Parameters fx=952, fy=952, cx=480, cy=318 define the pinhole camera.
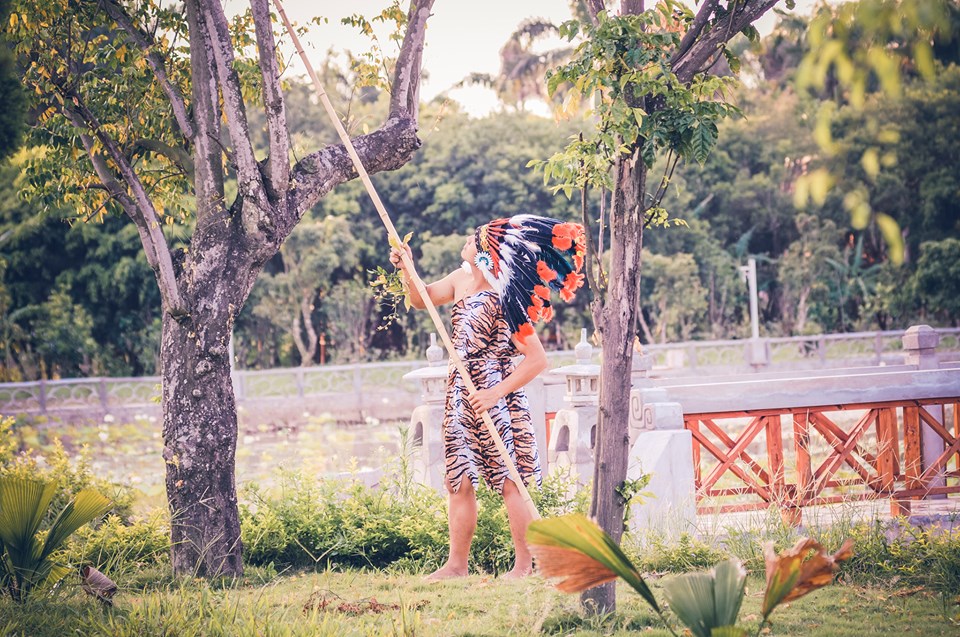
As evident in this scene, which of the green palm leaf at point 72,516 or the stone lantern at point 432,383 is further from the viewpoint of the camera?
the stone lantern at point 432,383

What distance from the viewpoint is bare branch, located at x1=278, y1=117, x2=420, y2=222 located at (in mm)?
5852

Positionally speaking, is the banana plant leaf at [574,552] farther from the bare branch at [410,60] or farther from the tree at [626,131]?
the bare branch at [410,60]

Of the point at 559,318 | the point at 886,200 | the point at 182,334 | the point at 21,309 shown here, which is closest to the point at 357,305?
the point at 559,318

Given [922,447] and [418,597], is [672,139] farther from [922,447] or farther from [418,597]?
[922,447]

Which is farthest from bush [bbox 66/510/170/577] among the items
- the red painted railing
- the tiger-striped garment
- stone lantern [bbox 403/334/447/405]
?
the red painted railing

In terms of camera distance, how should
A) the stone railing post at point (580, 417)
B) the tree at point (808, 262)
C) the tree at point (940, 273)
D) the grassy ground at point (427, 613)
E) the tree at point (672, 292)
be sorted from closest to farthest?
the grassy ground at point (427, 613) → the stone railing post at point (580, 417) → the tree at point (940, 273) → the tree at point (672, 292) → the tree at point (808, 262)

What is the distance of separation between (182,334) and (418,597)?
2054 mm

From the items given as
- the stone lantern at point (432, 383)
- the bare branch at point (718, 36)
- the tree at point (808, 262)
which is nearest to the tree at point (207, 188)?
the bare branch at point (718, 36)

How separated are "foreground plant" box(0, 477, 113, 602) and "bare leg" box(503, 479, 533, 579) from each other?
2118 mm

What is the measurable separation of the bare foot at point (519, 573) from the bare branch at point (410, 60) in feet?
9.71

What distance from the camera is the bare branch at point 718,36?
15.6 ft

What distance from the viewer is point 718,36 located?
477cm

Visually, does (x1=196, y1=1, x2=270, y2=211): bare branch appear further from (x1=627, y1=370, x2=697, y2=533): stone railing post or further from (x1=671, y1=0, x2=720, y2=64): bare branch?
(x1=627, y1=370, x2=697, y2=533): stone railing post

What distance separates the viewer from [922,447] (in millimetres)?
9102
